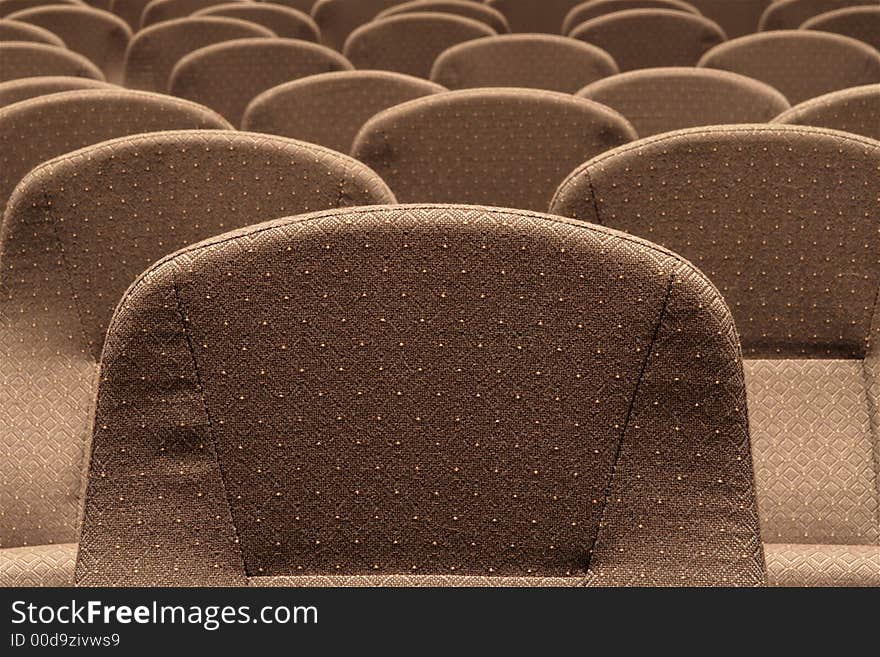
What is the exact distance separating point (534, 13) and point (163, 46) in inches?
54.6

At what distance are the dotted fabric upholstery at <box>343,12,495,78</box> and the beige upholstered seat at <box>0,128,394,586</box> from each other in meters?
1.85

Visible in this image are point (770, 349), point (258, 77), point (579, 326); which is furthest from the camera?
point (258, 77)

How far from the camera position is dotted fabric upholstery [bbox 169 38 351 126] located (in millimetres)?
2346

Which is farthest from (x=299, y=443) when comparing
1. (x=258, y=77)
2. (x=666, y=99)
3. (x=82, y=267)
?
(x=258, y=77)

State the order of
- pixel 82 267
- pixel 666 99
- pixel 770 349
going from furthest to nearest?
pixel 666 99, pixel 770 349, pixel 82 267

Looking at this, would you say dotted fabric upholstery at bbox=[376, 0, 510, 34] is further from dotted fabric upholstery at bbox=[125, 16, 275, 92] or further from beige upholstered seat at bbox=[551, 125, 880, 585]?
beige upholstered seat at bbox=[551, 125, 880, 585]

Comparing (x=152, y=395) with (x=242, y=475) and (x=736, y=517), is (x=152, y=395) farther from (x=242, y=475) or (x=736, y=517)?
(x=736, y=517)

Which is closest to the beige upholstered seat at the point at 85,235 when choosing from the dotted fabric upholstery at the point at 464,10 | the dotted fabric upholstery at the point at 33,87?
the dotted fabric upholstery at the point at 33,87

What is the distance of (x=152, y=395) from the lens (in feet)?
2.30

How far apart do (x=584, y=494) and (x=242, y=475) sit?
0.79ft

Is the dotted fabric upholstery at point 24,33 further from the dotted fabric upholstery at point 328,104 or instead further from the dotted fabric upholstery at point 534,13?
the dotted fabric upholstery at point 534,13

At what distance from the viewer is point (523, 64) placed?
2.48 m

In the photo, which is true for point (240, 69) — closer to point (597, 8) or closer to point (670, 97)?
point (670, 97)

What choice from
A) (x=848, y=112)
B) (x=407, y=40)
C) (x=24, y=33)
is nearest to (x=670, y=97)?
(x=848, y=112)
